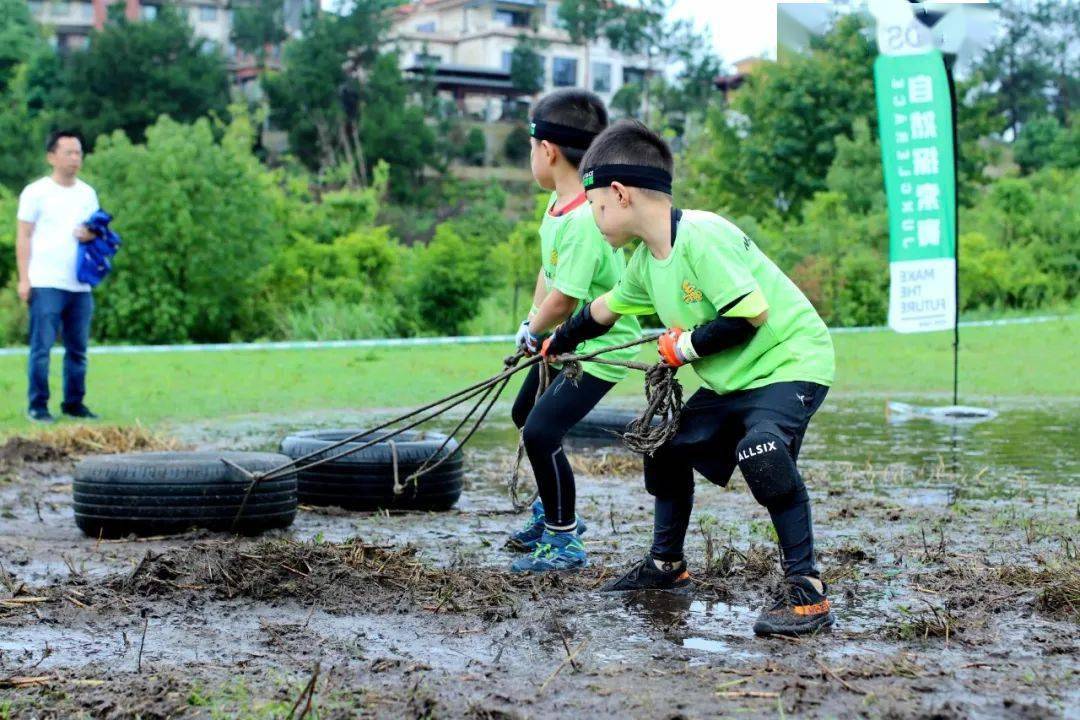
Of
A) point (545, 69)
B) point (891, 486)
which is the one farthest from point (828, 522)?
point (545, 69)

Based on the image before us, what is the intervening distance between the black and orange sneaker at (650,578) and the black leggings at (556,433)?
2.18 ft

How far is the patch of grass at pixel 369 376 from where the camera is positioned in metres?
13.1

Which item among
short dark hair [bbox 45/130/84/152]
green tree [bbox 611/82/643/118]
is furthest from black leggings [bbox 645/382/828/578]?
green tree [bbox 611/82/643/118]

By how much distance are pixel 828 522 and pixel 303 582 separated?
2.94m

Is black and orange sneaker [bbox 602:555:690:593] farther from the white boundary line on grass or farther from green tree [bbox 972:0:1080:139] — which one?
green tree [bbox 972:0:1080:139]

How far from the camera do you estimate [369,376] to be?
51.9ft

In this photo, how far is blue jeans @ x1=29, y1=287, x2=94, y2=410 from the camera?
11234 millimetres

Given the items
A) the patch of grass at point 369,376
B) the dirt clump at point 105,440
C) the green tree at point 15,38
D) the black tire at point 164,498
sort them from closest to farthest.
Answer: the black tire at point 164,498 → the dirt clump at point 105,440 → the patch of grass at point 369,376 → the green tree at point 15,38

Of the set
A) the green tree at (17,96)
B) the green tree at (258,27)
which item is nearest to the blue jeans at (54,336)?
the green tree at (17,96)

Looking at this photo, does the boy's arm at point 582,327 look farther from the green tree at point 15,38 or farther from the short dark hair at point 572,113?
the green tree at point 15,38

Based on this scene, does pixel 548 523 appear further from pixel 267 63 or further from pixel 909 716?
pixel 267 63

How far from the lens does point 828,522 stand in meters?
7.20

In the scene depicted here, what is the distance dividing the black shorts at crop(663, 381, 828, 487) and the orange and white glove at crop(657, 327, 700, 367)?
253mm

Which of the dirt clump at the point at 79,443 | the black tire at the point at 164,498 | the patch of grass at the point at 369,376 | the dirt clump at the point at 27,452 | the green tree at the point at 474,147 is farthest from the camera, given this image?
the green tree at the point at 474,147
